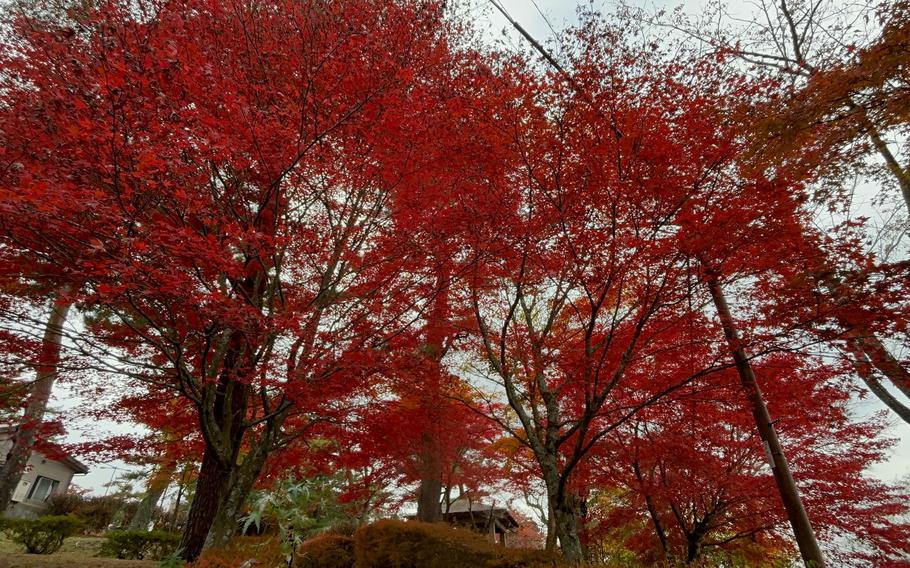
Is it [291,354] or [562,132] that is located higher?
[562,132]

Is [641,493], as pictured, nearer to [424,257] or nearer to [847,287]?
[847,287]

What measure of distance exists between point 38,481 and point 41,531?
2107cm

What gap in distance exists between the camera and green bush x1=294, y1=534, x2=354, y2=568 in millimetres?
10617

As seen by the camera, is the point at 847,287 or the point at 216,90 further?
the point at 216,90

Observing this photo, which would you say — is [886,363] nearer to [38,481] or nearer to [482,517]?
[482,517]

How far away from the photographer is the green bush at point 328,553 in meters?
10.6

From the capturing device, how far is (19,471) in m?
12.1

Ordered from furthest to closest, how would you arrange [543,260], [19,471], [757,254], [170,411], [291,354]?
[19,471], [170,411], [543,260], [291,354], [757,254]

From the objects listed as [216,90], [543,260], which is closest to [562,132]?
[543,260]

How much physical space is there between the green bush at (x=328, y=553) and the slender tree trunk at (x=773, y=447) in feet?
31.0

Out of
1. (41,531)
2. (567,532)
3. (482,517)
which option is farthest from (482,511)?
(567,532)

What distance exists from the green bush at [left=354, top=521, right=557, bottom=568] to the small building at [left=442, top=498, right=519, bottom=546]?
36.6ft

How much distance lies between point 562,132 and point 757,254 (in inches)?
152

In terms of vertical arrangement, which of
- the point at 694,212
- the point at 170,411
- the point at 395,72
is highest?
the point at 395,72
